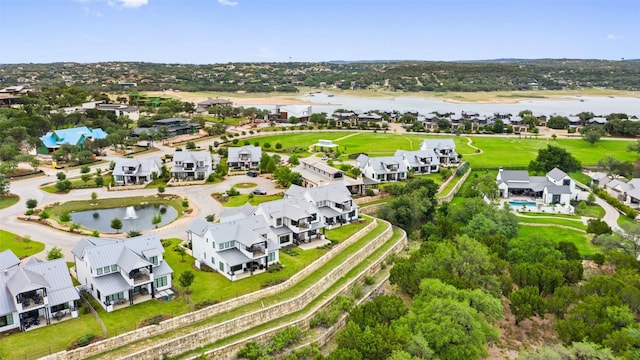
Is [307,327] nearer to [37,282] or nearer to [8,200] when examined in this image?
[37,282]

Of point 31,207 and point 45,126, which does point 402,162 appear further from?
point 45,126

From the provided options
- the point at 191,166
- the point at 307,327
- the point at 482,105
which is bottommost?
the point at 307,327

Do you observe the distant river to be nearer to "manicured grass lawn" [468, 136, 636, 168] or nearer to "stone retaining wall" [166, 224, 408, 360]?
"manicured grass lawn" [468, 136, 636, 168]

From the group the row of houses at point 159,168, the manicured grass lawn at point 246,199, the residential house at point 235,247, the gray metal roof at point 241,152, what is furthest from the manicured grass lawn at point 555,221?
the row of houses at point 159,168

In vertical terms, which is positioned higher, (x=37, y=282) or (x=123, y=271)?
(x=37, y=282)

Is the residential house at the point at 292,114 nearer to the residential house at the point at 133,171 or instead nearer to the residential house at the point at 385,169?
the residential house at the point at 385,169

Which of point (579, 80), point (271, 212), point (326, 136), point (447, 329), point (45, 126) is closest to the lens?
point (447, 329)

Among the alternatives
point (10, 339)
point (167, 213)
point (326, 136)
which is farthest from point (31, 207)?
point (326, 136)

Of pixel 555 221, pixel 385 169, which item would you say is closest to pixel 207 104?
pixel 385 169
